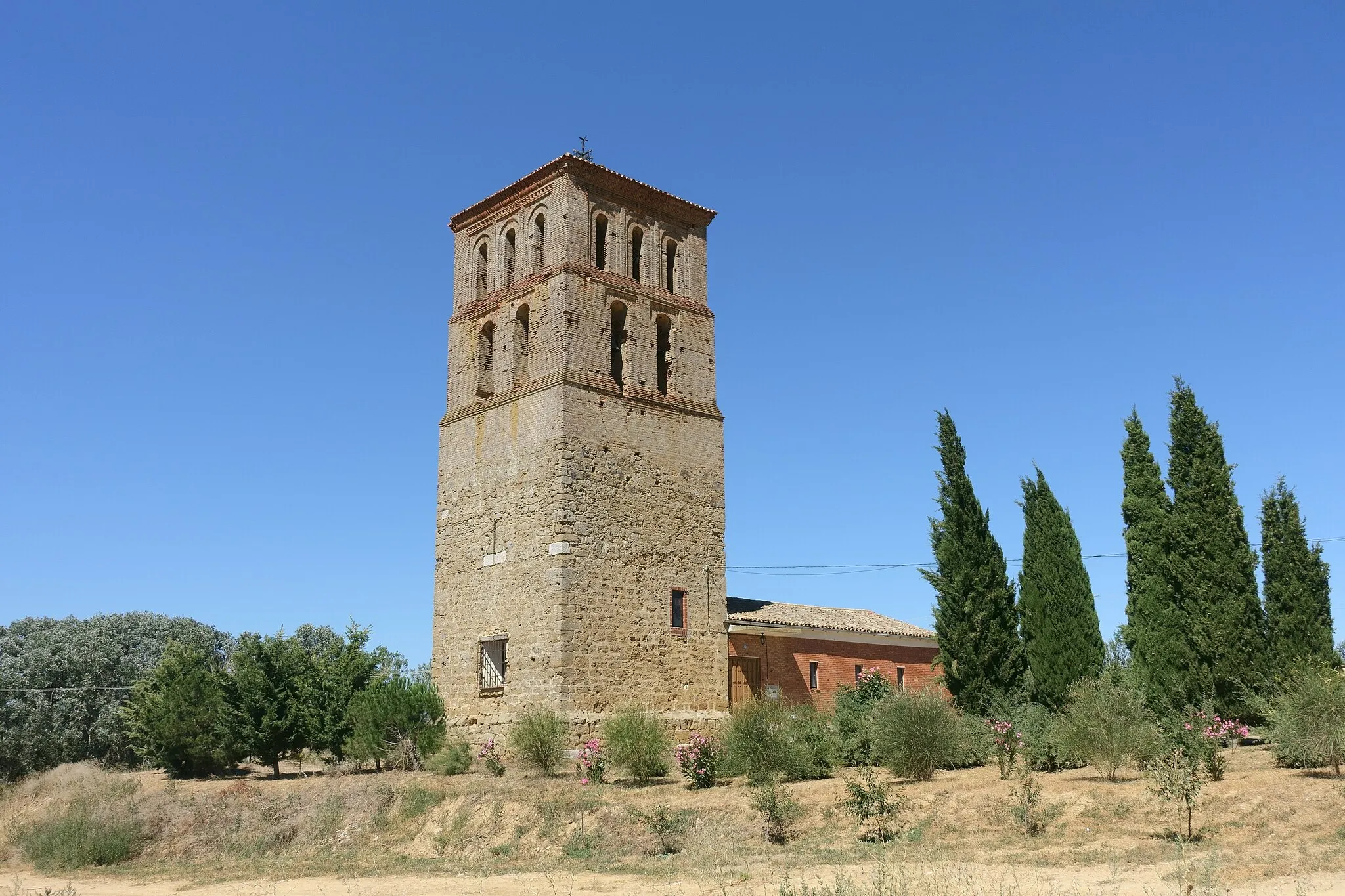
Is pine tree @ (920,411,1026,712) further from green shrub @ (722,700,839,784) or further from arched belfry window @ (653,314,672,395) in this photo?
arched belfry window @ (653,314,672,395)

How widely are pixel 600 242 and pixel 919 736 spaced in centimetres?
1418

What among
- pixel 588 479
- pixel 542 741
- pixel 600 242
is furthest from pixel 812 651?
pixel 600 242

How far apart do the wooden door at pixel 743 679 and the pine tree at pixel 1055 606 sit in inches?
254

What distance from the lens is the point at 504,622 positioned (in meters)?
23.7

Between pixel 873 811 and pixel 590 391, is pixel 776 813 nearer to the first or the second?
pixel 873 811

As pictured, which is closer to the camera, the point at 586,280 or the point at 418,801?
the point at 418,801

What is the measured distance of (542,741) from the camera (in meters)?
21.1

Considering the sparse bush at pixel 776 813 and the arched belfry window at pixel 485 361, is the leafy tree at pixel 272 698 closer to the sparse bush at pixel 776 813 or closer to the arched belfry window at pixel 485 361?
the arched belfry window at pixel 485 361

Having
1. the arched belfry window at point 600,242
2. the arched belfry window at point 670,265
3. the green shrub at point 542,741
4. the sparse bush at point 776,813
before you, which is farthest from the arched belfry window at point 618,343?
the sparse bush at point 776,813

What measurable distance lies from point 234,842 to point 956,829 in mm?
12830

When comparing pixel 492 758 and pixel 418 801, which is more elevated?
pixel 492 758

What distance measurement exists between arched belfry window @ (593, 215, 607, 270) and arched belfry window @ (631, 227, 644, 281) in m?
0.82

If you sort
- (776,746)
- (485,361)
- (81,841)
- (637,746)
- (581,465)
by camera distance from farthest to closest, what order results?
(485,361), (581,465), (637,746), (776,746), (81,841)

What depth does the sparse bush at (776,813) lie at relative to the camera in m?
16.0
